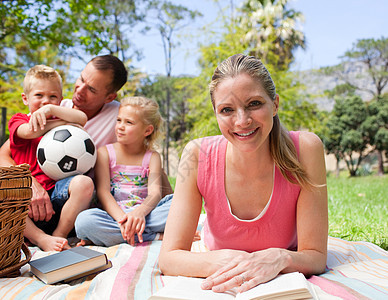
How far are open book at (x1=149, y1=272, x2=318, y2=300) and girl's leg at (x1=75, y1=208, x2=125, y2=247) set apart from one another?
114 cm

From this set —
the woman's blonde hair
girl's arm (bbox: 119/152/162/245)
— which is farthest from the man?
the woman's blonde hair

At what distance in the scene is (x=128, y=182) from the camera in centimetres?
284


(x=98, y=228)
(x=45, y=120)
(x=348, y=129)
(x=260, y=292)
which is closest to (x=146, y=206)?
(x=98, y=228)

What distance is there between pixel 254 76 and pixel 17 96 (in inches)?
588

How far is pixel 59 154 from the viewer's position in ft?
8.10

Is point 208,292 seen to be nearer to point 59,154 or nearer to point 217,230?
point 217,230

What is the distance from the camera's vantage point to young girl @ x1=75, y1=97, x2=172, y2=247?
2.43 meters

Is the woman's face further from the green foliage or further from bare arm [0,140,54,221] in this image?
the green foliage

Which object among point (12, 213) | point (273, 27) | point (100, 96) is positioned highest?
point (273, 27)

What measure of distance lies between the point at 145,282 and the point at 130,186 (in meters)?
1.25

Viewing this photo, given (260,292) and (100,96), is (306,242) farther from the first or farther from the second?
(100,96)

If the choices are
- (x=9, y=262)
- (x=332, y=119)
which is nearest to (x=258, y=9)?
(x=332, y=119)

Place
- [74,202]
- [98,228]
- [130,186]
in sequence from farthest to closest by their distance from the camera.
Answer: [130,186] → [74,202] → [98,228]

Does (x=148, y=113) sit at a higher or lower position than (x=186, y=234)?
higher
